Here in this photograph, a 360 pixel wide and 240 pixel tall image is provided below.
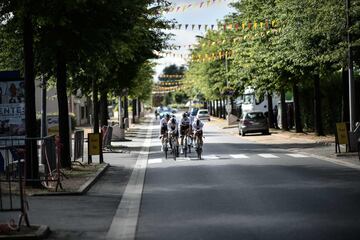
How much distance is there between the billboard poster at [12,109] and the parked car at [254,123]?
1131 inches

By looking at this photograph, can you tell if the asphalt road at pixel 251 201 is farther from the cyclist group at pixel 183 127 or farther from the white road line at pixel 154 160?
the cyclist group at pixel 183 127

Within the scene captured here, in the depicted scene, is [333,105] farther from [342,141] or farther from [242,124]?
[342,141]

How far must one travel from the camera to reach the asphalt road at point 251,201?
31.7 ft

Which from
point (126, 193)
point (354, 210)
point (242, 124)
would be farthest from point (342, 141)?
point (242, 124)

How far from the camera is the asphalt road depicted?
9.66 m

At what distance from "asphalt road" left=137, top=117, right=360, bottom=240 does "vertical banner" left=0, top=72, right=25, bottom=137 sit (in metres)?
3.66

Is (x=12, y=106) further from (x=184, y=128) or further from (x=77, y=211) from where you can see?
(x=184, y=128)

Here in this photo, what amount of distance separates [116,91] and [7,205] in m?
25.9

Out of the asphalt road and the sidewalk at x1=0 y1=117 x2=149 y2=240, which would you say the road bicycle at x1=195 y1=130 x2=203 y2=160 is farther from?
the sidewalk at x1=0 y1=117 x2=149 y2=240

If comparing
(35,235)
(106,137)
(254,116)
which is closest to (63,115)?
(106,137)

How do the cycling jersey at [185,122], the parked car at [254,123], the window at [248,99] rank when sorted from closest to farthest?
1. the cycling jersey at [185,122]
2. the parked car at [254,123]
3. the window at [248,99]

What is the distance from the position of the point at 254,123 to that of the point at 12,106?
28927 millimetres

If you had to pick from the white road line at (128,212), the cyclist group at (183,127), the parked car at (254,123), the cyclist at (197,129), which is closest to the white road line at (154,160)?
the cyclist group at (183,127)

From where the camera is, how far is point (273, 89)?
134 ft
